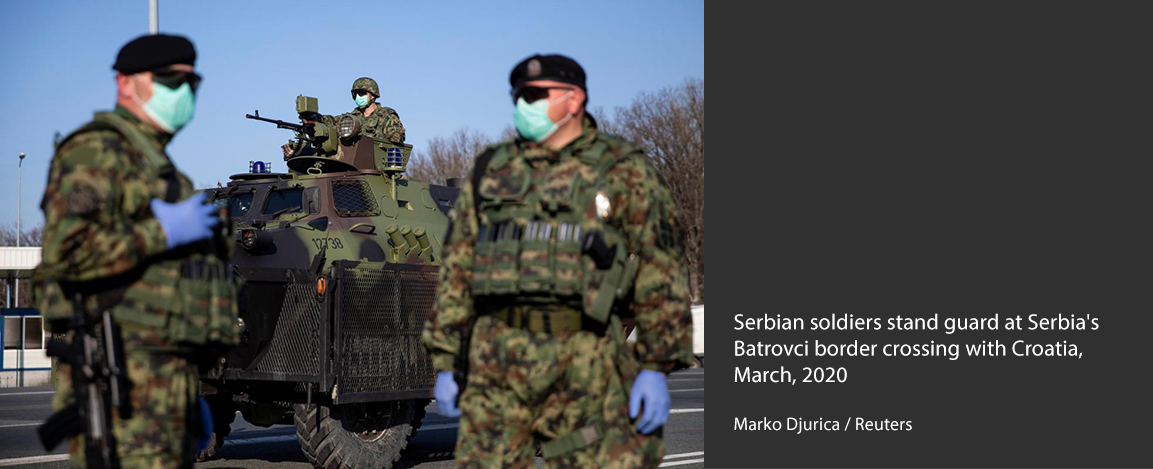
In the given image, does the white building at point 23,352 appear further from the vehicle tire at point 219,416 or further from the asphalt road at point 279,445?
A: the vehicle tire at point 219,416

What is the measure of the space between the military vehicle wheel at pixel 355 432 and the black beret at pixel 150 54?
17.4 ft

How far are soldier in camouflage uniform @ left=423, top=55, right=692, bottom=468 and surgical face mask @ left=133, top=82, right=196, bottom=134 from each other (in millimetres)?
989

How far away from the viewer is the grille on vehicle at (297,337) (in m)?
9.27

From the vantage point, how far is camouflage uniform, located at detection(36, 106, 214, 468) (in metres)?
3.97

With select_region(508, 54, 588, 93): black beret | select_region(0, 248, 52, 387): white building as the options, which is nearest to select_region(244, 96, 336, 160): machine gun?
select_region(508, 54, 588, 93): black beret

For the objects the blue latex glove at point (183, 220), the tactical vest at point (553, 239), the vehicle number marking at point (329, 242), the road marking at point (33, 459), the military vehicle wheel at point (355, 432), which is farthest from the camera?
the vehicle number marking at point (329, 242)

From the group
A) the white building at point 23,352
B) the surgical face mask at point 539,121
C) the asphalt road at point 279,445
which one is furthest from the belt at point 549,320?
the white building at point 23,352

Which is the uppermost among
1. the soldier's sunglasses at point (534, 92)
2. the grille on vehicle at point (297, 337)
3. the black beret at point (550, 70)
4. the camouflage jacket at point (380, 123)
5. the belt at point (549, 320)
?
the camouflage jacket at point (380, 123)

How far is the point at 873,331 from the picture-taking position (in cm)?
923

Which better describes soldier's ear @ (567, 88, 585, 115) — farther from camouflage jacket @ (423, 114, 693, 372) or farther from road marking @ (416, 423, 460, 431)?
road marking @ (416, 423, 460, 431)

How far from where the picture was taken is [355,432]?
9.93 metres

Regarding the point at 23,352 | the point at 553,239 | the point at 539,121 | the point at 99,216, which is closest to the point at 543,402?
the point at 553,239

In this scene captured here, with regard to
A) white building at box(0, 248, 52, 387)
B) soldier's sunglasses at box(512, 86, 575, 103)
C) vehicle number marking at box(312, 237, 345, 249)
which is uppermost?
soldier's sunglasses at box(512, 86, 575, 103)

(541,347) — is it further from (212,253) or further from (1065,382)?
(1065,382)
